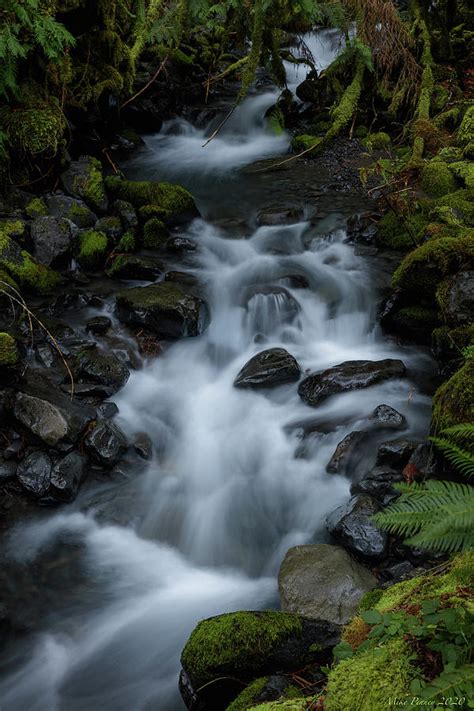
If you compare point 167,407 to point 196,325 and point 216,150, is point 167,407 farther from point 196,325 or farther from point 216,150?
point 216,150

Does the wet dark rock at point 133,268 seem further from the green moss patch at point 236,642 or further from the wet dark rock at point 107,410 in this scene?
the green moss patch at point 236,642

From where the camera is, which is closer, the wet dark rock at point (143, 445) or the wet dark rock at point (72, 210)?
the wet dark rock at point (143, 445)

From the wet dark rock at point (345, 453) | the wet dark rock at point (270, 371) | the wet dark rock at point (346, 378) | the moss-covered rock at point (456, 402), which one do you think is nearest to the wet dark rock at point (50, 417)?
the wet dark rock at point (270, 371)

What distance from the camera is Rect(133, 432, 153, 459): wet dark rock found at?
5604 millimetres

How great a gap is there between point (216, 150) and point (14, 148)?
5.17m

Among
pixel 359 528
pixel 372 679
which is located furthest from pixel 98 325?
pixel 372 679

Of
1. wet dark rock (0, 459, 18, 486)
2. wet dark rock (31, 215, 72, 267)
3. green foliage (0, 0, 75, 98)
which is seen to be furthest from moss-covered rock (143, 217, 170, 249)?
wet dark rock (0, 459, 18, 486)

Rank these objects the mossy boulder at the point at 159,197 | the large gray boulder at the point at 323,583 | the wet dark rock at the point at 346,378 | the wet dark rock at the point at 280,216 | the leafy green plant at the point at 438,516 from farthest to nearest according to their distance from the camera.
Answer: the wet dark rock at the point at 280,216
the mossy boulder at the point at 159,197
the wet dark rock at the point at 346,378
the large gray boulder at the point at 323,583
the leafy green plant at the point at 438,516

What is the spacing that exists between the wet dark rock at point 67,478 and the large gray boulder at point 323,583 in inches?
81.2

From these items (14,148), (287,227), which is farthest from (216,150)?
(14,148)

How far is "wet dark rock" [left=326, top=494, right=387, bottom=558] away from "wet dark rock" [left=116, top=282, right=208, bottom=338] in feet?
10.7

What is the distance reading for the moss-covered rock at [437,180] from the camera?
8414 mm

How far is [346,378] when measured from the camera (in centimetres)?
594

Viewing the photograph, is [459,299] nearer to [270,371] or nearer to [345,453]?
[345,453]
